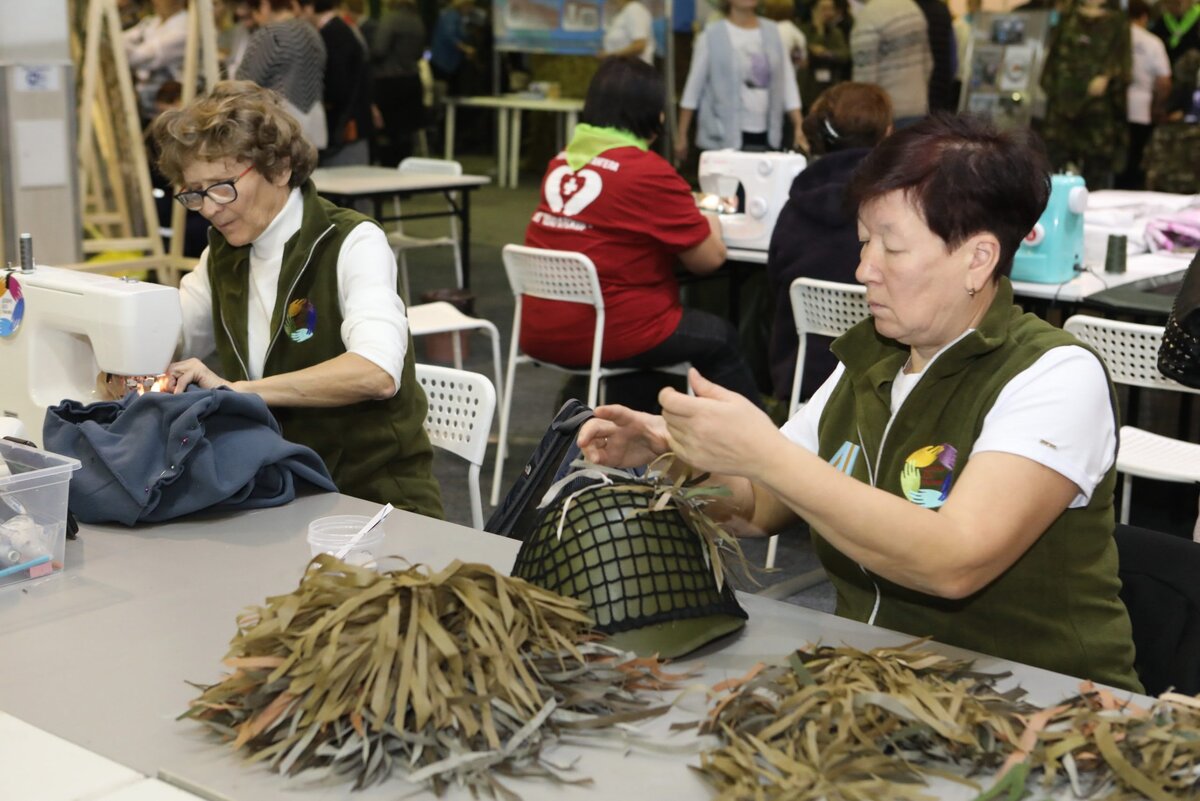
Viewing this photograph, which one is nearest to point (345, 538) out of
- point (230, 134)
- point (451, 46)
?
point (230, 134)

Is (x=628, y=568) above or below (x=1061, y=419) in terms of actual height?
below

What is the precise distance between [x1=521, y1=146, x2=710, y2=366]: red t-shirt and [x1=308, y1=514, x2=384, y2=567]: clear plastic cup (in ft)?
7.85

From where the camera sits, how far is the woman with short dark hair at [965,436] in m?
1.47

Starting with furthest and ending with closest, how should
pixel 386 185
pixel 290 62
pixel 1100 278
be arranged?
pixel 290 62
pixel 386 185
pixel 1100 278

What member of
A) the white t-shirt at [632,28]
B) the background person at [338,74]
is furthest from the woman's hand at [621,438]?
the white t-shirt at [632,28]

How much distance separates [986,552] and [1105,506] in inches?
9.3

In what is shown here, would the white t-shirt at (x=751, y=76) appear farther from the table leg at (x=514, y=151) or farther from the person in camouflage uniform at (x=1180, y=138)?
the table leg at (x=514, y=151)

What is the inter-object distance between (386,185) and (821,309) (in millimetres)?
2865

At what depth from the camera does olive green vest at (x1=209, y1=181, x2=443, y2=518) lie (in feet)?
7.93

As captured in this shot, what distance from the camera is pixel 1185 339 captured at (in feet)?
7.13

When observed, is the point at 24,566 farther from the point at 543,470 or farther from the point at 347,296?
the point at 347,296

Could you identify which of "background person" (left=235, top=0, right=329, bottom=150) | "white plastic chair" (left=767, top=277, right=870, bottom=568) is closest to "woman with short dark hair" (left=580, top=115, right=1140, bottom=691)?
"white plastic chair" (left=767, top=277, right=870, bottom=568)

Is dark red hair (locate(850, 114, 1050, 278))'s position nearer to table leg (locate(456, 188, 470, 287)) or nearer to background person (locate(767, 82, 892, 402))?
background person (locate(767, 82, 892, 402))

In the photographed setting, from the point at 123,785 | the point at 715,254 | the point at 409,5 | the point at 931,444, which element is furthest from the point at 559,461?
the point at 409,5
